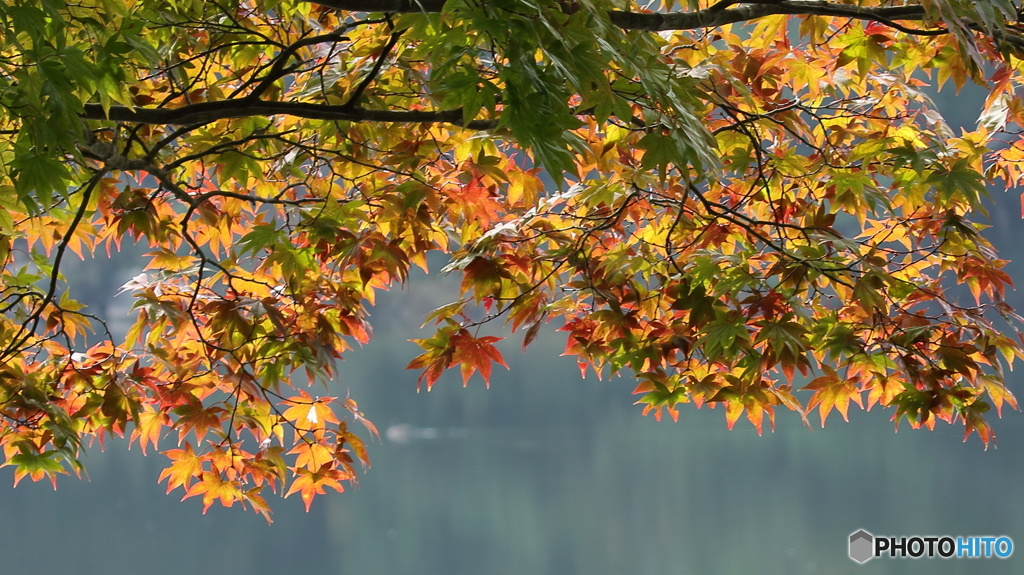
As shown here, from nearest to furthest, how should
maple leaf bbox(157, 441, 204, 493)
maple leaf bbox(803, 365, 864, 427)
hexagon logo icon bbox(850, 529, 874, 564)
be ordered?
maple leaf bbox(803, 365, 864, 427) → maple leaf bbox(157, 441, 204, 493) → hexagon logo icon bbox(850, 529, 874, 564)

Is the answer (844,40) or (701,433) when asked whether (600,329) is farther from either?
(701,433)

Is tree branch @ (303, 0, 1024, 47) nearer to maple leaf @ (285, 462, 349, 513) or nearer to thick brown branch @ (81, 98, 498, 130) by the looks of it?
thick brown branch @ (81, 98, 498, 130)

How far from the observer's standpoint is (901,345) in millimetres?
1873

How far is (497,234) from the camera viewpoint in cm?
199

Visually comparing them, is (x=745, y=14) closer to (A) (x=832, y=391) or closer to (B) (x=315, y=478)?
(A) (x=832, y=391)

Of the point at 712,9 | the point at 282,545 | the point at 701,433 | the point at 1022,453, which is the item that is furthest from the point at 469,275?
the point at 701,433

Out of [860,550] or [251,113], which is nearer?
[251,113]

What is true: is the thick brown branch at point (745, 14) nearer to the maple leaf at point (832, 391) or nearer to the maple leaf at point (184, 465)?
the maple leaf at point (832, 391)

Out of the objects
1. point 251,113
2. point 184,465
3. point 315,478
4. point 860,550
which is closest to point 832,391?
point 315,478

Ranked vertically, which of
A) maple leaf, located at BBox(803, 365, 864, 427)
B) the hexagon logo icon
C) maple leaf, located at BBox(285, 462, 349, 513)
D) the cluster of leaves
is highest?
the cluster of leaves

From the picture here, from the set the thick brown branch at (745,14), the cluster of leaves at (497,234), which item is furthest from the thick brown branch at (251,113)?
the thick brown branch at (745,14)

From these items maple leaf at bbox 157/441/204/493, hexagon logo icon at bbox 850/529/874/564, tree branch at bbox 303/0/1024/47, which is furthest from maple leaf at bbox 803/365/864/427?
hexagon logo icon at bbox 850/529/874/564

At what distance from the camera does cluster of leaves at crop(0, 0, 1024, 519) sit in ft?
5.91

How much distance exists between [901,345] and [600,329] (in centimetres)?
67
